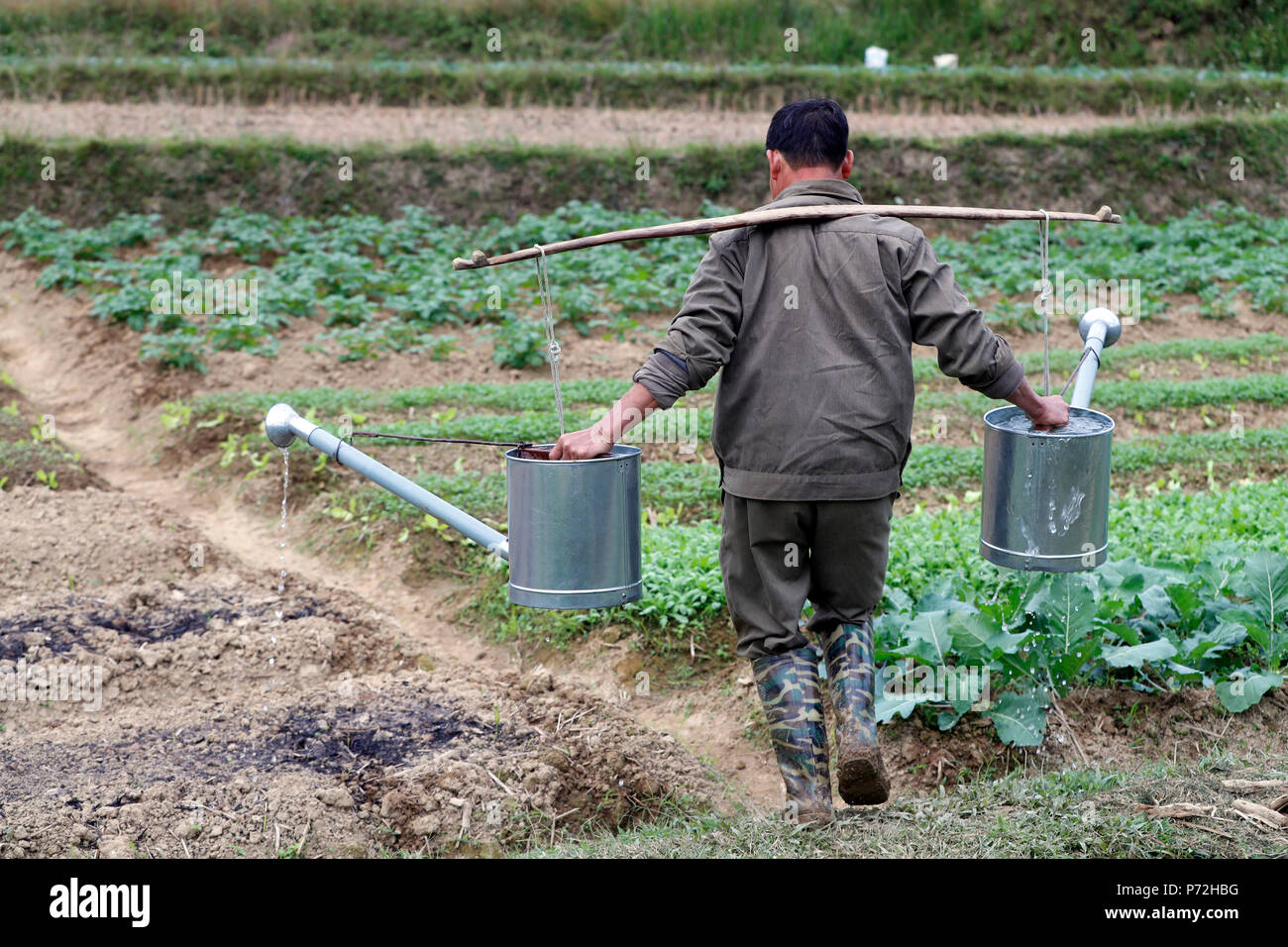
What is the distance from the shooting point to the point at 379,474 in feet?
11.4

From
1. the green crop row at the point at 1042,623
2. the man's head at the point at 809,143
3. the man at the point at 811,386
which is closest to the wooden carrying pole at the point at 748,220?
the man at the point at 811,386

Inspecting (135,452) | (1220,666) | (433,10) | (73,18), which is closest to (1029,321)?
Result: (1220,666)

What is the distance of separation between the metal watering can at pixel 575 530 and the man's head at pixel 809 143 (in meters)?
0.82

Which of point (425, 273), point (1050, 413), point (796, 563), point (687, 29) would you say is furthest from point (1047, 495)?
point (687, 29)

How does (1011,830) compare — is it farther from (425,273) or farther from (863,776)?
(425,273)

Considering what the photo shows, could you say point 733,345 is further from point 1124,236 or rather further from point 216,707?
point 1124,236

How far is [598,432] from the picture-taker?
9.53ft

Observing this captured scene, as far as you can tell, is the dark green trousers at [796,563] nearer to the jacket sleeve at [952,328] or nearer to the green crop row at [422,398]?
the jacket sleeve at [952,328]

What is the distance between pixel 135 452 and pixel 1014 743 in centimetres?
540

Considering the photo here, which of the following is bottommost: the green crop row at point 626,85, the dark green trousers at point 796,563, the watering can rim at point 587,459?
the dark green trousers at point 796,563

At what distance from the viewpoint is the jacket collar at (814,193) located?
3.04 meters

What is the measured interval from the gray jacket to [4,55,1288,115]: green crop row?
12.1 meters

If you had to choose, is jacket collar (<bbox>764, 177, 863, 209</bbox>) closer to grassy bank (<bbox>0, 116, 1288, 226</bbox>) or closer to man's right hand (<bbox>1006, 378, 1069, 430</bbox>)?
man's right hand (<bbox>1006, 378, 1069, 430</bbox>)

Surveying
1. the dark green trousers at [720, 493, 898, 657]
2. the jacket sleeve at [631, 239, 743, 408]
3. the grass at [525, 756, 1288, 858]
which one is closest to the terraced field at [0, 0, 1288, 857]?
the grass at [525, 756, 1288, 858]
